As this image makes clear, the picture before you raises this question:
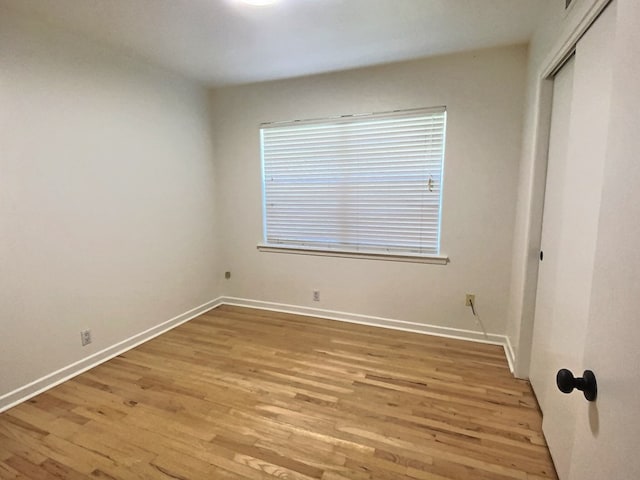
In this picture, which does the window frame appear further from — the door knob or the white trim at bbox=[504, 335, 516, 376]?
the door knob

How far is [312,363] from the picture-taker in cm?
251

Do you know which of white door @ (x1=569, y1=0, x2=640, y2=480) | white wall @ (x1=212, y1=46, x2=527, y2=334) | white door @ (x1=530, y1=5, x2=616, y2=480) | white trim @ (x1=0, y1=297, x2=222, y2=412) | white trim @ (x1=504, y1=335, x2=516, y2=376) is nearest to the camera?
white door @ (x1=569, y1=0, x2=640, y2=480)

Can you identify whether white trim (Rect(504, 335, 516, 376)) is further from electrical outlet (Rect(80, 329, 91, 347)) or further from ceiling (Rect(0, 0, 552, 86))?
electrical outlet (Rect(80, 329, 91, 347))

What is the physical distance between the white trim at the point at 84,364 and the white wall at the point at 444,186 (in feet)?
3.22

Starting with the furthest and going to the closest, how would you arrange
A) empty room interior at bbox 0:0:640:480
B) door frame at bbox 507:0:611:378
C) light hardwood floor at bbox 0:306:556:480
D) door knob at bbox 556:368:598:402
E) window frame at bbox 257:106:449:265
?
window frame at bbox 257:106:449:265, door frame at bbox 507:0:611:378, light hardwood floor at bbox 0:306:556:480, empty room interior at bbox 0:0:640:480, door knob at bbox 556:368:598:402

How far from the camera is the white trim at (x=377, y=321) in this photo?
9.37 ft

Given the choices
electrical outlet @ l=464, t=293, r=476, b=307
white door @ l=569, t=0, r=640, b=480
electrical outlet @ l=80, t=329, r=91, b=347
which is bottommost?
electrical outlet @ l=80, t=329, r=91, b=347

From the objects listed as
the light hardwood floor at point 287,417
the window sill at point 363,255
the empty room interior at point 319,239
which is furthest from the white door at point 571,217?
the window sill at point 363,255

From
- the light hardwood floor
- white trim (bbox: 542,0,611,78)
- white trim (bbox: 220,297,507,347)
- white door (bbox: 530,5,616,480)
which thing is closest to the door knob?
white door (bbox: 530,5,616,480)

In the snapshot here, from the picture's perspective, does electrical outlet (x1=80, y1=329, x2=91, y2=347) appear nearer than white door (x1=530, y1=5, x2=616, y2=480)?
No

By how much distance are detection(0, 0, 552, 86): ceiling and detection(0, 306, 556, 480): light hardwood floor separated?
2438 mm

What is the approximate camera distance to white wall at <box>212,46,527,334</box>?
2.60 meters

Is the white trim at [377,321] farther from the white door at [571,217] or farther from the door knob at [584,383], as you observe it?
the door knob at [584,383]

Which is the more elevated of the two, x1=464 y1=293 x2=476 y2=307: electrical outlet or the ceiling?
the ceiling
